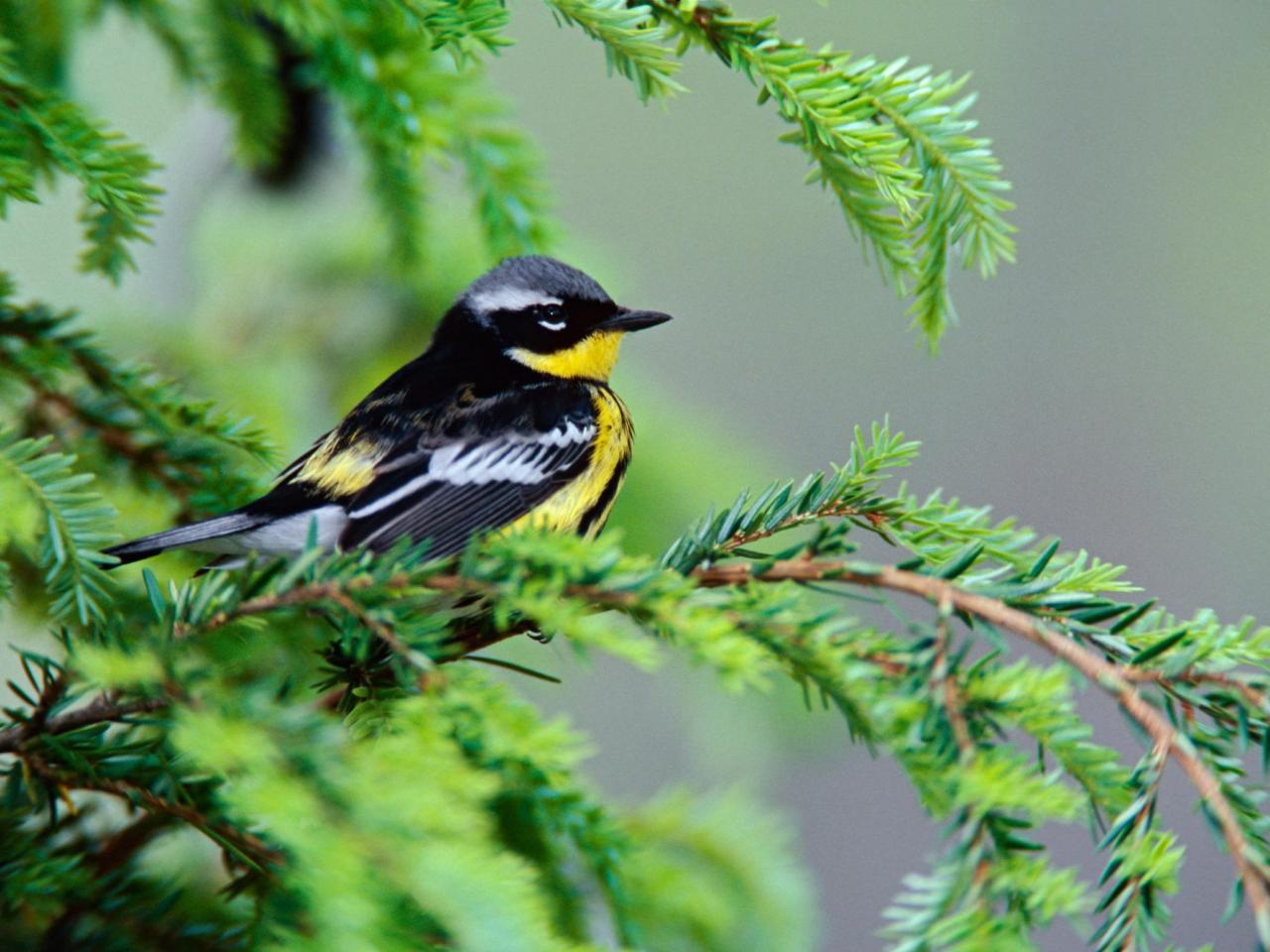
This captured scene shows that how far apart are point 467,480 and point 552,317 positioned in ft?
1.55

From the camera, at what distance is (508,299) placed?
6.90 feet

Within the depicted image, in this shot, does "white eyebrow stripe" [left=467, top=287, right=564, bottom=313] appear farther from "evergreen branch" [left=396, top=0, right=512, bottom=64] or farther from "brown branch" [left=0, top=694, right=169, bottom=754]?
"brown branch" [left=0, top=694, right=169, bottom=754]

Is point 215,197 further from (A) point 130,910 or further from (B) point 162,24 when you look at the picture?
(A) point 130,910

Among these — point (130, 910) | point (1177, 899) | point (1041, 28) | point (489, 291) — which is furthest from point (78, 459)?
point (1041, 28)

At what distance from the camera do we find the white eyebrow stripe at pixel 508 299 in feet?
6.85

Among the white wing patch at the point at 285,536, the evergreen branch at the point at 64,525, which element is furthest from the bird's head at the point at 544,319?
the evergreen branch at the point at 64,525

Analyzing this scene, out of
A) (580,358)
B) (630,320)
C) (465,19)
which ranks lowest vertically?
(580,358)

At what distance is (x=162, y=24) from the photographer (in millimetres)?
1729

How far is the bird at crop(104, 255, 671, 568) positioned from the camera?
1.60 meters

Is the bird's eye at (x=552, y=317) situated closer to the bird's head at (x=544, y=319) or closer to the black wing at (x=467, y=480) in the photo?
the bird's head at (x=544, y=319)

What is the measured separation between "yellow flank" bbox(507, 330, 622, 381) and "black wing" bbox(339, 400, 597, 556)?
0.70ft

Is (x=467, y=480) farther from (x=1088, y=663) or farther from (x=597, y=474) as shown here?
(x=1088, y=663)

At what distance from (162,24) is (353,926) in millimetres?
1450

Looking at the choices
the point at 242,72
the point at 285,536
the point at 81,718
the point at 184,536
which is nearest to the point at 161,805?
the point at 81,718
